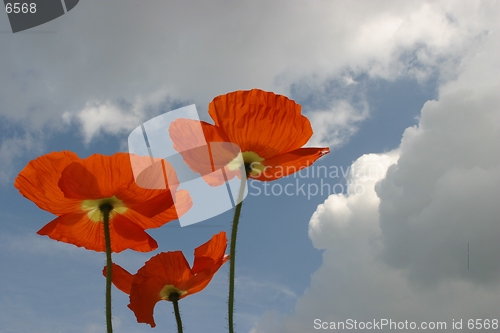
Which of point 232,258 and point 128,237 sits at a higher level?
point 128,237

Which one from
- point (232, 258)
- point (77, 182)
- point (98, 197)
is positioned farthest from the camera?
point (98, 197)

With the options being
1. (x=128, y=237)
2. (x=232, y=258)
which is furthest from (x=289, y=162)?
(x=128, y=237)

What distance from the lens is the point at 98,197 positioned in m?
1.33

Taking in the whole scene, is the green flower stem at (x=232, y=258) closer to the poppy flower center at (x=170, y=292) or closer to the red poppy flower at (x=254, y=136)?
the red poppy flower at (x=254, y=136)

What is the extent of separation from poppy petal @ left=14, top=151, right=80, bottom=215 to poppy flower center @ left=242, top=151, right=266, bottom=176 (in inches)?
17.2

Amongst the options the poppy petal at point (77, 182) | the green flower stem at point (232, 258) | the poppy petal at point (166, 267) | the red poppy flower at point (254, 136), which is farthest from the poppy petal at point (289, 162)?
the poppy petal at point (77, 182)

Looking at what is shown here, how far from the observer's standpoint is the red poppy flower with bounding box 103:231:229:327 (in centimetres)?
123

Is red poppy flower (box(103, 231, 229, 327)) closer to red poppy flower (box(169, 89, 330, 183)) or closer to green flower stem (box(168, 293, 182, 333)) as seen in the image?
green flower stem (box(168, 293, 182, 333))

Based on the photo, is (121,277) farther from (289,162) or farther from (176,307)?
(289,162)

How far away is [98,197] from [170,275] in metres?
0.29

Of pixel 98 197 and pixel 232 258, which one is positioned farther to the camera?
pixel 98 197

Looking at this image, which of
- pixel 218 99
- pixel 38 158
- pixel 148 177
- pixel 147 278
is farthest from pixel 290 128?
pixel 38 158

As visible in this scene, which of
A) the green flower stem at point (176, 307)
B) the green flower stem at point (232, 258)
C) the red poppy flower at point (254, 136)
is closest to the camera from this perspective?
the green flower stem at point (232, 258)

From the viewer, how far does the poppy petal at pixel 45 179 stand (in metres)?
1.23
